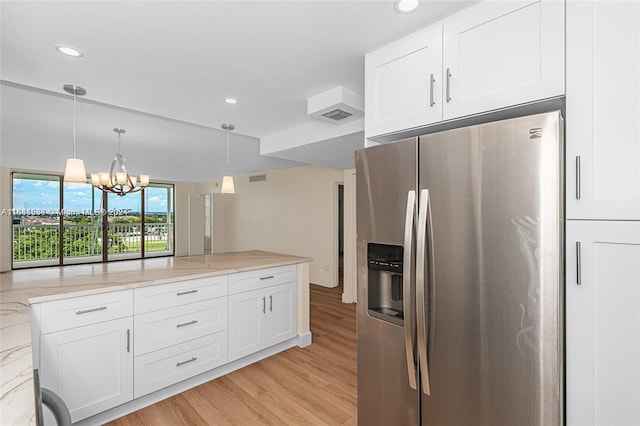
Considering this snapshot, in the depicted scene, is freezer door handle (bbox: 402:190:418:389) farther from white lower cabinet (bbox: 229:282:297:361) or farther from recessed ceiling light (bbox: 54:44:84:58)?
recessed ceiling light (bbox: 54:44:84:58)

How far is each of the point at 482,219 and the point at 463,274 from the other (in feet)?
0.79

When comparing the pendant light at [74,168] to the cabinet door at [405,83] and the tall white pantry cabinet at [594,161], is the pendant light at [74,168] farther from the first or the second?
the tall white pantry cabinet at [594,161]

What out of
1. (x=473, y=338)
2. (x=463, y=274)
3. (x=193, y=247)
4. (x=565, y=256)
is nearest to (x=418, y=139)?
(x=463, y=274)

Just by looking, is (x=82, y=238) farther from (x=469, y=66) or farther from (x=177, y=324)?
(x=469, y=66)

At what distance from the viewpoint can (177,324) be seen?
2.35m

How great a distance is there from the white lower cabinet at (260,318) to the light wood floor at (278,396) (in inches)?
7.5

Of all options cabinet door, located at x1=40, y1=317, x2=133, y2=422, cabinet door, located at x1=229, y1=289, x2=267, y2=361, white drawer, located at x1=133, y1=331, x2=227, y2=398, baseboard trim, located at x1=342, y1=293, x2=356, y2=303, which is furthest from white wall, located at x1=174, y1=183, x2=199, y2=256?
cabinet door, located at x1=40, y1=317, x2=133, y2=422

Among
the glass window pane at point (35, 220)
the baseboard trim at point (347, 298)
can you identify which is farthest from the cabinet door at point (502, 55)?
the glass window pane at point (35, 220)

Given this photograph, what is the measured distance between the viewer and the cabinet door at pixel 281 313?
118 inches

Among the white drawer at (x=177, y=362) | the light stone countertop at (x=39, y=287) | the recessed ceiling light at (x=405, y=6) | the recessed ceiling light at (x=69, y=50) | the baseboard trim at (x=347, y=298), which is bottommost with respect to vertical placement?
the baseboard trim at (x=347, y=298)

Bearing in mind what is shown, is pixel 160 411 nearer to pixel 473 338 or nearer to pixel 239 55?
pixel 473 338

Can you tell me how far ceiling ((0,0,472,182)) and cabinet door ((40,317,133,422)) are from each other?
5.71 feet

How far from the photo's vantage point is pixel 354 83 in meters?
2.35

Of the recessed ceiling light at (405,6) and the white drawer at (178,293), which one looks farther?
the white drawer at (178,293)
